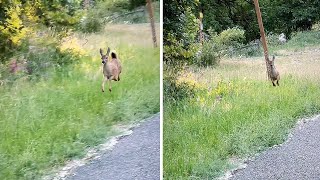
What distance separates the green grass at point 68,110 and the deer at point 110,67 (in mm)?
35

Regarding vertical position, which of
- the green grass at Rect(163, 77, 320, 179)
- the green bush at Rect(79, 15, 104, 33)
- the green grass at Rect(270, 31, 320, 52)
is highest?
the green bush at Rect(79, 15, 104, 33)

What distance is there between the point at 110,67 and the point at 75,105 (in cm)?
34


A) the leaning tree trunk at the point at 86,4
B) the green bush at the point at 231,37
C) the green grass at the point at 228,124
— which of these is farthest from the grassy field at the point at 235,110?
the leaning tree trunk at the point at 86,4

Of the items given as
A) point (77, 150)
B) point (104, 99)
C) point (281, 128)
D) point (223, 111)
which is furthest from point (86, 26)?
point (281, 128)

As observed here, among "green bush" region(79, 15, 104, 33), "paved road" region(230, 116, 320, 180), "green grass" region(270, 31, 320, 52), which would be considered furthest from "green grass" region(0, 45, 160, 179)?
"green grass" region(270, 31, 320, 52)

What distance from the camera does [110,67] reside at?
3121 mm

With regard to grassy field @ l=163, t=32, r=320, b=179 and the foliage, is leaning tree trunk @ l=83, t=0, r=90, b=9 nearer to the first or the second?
the foliage

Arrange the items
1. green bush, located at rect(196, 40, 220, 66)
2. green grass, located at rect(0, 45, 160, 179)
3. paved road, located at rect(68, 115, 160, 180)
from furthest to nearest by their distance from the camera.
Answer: green bush, located at rect(196, 40, 220, 66) < paved road, located at rect(68, 115, 160, 180) < green grass, located at rect(0, 45, 160, 179)

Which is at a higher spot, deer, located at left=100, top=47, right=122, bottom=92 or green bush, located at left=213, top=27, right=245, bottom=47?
green bush, located at left=213, top=27, right=245, bottom=47

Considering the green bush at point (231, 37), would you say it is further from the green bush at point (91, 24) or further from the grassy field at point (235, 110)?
the green bush at point (91, 24)

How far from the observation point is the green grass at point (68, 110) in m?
2.73

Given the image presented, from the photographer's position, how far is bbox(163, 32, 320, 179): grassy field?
3158mm

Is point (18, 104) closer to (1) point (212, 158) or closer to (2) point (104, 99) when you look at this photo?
(2) point (104, 99)

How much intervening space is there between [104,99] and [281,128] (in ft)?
3.76
